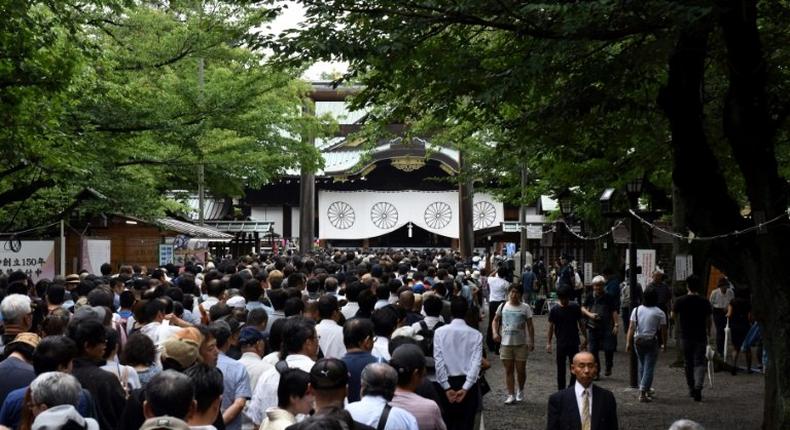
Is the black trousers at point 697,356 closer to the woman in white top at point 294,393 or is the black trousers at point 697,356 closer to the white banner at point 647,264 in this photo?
the white banner at point 647,264

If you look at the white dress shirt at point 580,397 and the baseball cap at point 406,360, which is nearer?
the baseball cap at point 406,360

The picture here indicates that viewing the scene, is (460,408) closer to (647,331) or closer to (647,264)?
(647,331)

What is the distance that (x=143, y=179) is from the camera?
20.8 m

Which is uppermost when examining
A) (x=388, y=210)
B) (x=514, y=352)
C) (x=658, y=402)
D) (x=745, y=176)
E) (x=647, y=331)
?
(x=388, y=210)

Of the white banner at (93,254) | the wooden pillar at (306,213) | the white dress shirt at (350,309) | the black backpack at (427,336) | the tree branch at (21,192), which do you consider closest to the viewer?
the black backpack at (427,336)

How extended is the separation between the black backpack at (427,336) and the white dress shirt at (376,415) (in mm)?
2459

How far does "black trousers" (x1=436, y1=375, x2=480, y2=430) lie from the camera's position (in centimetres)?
769

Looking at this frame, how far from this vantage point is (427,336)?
27.3 ft

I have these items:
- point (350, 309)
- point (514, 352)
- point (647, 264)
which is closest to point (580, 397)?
point (350, 309)

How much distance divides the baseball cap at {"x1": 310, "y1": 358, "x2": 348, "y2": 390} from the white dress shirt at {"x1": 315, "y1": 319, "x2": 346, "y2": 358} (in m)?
2.96

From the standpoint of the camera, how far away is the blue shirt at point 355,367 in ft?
20.8

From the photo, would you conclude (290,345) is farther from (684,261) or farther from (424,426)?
(684,261)

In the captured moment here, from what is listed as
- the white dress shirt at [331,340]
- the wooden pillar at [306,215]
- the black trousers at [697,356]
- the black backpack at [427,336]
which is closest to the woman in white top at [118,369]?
the white dress shirt at [331,340]

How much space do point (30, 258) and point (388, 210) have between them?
121 ft
